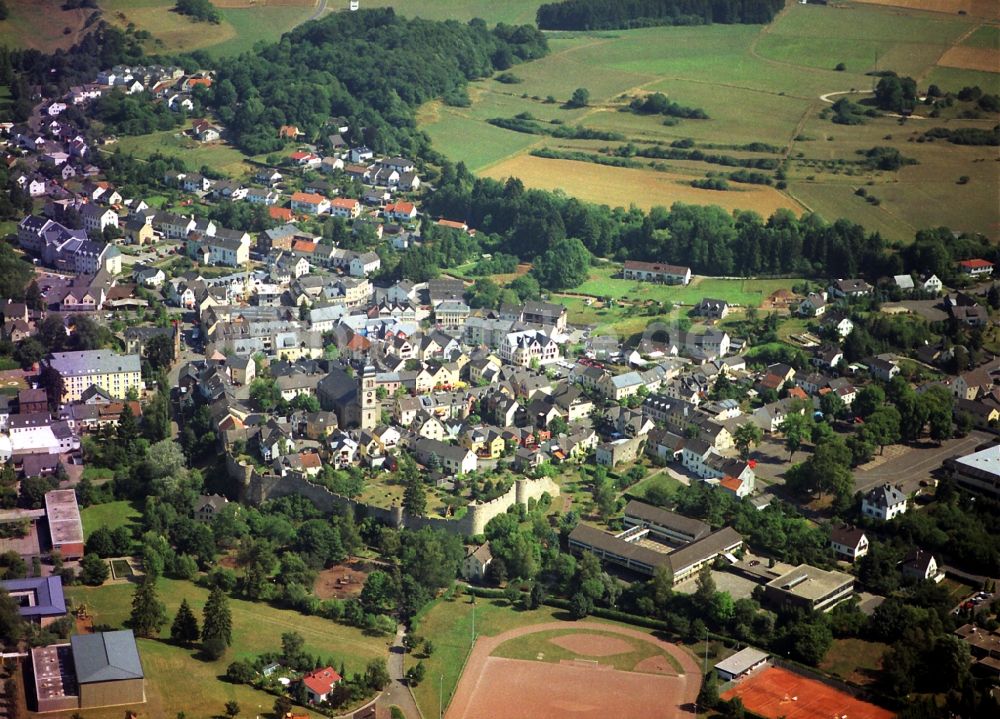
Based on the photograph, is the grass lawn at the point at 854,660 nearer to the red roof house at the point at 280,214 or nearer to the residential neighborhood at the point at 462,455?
the residential neighborhood at the point at 462,455

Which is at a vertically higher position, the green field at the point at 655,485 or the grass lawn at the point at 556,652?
the green field at the point at 655,485

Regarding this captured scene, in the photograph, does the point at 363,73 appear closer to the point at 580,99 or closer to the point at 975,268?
the point at 580,99

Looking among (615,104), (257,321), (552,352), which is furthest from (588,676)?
(615,104)

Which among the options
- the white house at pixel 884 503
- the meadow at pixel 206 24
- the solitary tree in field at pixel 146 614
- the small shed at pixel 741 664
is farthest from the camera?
the meadow at pixel 206 24

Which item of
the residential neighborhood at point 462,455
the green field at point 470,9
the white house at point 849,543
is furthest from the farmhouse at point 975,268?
the green field at point 470,9

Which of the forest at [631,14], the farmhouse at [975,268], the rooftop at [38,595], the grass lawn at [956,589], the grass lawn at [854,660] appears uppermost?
the forest at [631,14]

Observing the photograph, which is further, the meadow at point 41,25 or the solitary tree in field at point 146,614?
the meadow at point 41,25

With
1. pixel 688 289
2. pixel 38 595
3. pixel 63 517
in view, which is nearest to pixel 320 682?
pixel 38 595
